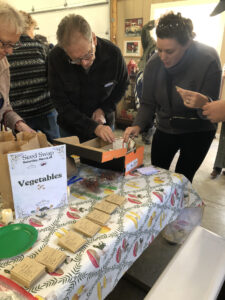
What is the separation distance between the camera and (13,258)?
2.19 ft

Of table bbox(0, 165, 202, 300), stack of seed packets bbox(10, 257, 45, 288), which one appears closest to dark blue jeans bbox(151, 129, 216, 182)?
table bbox(0, 165, 202, 300)

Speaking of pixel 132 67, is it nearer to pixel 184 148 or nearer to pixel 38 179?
pixel 184 148

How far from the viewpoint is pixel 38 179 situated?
82 cm

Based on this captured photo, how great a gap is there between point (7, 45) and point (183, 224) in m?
1.36

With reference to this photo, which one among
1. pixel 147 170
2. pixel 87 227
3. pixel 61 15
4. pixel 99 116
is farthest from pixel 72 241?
pixel 61 15

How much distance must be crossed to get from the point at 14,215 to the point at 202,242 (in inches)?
29.6

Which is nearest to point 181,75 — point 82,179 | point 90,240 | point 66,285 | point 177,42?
point 177,42

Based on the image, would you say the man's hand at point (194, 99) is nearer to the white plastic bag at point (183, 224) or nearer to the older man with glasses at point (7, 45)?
the white plastic bag at point (183, 224)

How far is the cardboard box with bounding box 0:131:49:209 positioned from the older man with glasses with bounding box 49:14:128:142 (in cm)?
45

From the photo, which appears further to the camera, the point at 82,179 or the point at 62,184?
the point at 82,179

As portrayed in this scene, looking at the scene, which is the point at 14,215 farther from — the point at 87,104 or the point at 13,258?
the point at 87,104

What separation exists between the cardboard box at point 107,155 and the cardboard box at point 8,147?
0.16m

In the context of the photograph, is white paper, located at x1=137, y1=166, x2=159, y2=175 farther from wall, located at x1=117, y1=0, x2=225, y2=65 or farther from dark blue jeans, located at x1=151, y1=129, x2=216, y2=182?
wall, located at x1=117, y1=0, x2=225, y2=65

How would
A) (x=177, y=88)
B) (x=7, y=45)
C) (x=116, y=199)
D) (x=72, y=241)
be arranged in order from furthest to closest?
(x=177, y=88) → (x=7, y=45) → (x=116, y=199) → (x=72, y=241)
